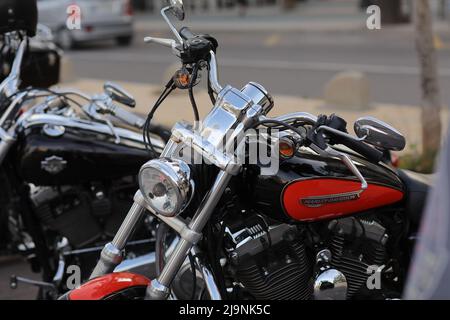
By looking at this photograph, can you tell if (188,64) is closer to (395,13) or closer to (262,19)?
(395,13)

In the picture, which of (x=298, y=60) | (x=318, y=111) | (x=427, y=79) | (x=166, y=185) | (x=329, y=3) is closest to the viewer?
(x=166, y=185)

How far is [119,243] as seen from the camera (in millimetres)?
2492

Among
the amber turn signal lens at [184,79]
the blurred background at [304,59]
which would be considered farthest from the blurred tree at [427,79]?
the amber turn signal lens at [184,79]

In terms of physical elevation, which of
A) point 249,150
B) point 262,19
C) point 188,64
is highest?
point 188,64

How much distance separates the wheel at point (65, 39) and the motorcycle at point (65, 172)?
1297cm

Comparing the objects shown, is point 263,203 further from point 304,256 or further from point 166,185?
point 166,185

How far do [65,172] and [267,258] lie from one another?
1244 mm

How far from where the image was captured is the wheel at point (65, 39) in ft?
52.9

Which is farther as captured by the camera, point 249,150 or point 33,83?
point 33,83

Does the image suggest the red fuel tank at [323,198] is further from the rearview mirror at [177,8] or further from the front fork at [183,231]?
the rearview mirror at [177,8]

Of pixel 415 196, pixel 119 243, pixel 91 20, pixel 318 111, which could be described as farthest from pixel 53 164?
pixel 91 20

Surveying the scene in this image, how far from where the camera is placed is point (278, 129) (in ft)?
8.15

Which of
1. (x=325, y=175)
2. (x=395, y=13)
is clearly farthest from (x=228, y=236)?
(x=395, y=13)
